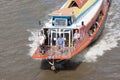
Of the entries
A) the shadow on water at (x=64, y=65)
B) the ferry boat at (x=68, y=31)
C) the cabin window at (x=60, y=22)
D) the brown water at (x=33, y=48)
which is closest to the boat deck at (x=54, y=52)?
the ferry boat at (x=68, y=31)

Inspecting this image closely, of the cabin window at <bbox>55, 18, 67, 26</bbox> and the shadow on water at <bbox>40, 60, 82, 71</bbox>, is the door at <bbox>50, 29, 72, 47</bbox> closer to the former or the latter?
the cabin window at <bbox>55, 18, 67, 26</bbox>

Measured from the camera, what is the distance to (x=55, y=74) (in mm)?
21547

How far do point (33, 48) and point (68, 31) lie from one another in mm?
3595

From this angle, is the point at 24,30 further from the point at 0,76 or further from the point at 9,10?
the point at 0,76

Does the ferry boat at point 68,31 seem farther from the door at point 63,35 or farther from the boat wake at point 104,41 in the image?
the boat wake at point 104,41

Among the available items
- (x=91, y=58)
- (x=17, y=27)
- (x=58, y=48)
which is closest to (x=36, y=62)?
(x=58, y=48)

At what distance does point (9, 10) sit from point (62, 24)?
32.2 ft

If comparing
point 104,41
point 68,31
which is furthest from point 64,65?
point 104,41

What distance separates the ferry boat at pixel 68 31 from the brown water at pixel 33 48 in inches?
31.7

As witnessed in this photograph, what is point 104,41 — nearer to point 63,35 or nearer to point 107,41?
point 107,41

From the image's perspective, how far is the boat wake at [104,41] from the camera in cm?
2359

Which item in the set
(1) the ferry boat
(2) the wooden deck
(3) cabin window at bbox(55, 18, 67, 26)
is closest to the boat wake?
(1) the ferry boat

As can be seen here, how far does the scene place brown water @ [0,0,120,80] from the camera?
21625 mm

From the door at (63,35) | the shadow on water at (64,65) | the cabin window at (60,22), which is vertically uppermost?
the cabin window at (60,22)
